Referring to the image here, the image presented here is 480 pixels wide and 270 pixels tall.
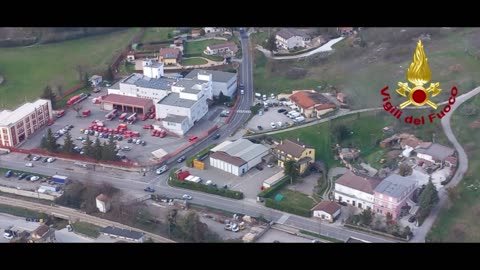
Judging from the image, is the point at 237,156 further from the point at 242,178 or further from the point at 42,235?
the point at 42,235

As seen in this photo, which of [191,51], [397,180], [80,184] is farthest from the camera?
[191,51]

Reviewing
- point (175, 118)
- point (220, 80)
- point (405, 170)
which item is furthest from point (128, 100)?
point (405, 170)

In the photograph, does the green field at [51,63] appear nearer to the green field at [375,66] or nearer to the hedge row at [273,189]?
the green field at [375,66]

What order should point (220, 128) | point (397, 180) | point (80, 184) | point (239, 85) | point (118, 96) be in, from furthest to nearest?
point (239, 85)
point (118, 96)
point (220, 128)
point (80, 184)
point (397, 180)

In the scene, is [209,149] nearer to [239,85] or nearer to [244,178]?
[244,178]

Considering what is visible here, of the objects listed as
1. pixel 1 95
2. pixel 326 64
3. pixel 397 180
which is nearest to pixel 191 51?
pixel 326 64

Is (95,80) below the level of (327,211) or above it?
above
